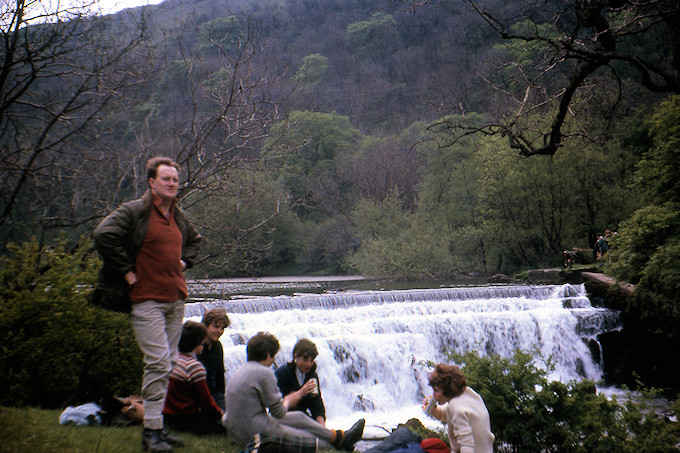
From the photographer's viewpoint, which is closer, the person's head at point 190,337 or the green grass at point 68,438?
the green grass at point 68,438

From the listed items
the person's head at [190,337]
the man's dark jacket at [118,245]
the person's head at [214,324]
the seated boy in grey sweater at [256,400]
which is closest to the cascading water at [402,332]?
the person's head at [214,324]

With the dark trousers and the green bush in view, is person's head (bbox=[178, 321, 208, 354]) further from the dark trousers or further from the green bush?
the green bush

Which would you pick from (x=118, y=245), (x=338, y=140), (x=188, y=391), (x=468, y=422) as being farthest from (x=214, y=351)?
(x=338, y=140)

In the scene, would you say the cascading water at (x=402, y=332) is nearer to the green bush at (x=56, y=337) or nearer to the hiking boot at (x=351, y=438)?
the green bush at (x=56, y=337)

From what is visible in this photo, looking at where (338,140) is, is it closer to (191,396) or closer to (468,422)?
(191,396)

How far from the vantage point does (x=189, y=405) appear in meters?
4.61

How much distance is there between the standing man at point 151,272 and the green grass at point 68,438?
0.29 metres

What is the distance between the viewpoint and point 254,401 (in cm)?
405

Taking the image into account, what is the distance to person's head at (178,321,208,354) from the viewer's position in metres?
4.51

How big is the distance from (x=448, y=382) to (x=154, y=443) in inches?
77.4

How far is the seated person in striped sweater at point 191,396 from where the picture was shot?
4.48 m

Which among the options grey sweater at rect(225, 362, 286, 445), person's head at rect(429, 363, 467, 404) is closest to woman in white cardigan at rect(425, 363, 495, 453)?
person's head at rect(429, 363, 467, 404)

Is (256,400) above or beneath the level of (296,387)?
above

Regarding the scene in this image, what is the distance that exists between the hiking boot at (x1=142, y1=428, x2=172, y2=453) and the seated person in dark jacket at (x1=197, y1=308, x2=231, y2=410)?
51.0 inches
